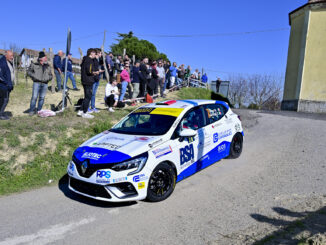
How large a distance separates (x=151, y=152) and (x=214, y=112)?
2.57 metres

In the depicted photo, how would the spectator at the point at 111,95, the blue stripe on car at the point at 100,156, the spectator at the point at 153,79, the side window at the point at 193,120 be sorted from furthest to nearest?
the spectator at the point at 153,79 < the spectator at the point at 111,95 < the side window at the point at 193,120 < the blue stripe on car at the point at 100,156

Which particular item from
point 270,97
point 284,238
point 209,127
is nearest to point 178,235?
point 284,238

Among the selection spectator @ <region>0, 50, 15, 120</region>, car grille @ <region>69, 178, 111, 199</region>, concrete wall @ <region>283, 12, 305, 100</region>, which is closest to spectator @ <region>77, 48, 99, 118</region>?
spectator @ <region>0, 50, 15, 120</region>

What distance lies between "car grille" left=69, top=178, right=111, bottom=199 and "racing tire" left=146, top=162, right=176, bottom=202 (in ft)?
2.43

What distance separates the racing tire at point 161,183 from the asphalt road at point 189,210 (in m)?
0.14

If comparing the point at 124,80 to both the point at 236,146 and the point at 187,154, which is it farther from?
the point at 187,154

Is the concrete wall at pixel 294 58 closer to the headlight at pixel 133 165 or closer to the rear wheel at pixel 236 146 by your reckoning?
the rear wheel at pixel 236 146

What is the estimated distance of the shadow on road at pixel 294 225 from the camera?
3.48 metres

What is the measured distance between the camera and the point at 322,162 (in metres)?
6.91

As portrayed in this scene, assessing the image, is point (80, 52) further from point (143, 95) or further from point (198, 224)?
point (198, 224)

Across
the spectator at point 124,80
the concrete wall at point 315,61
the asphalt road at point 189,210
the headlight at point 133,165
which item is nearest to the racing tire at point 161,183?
the asphalt road at point 189,210

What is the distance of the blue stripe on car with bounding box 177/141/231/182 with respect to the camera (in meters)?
5.51

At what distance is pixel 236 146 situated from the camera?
24.2 ft

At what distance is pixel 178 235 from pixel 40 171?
13.2 ft
